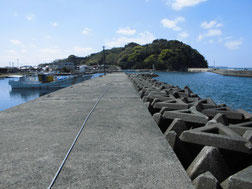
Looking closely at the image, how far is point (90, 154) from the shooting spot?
10.1ft

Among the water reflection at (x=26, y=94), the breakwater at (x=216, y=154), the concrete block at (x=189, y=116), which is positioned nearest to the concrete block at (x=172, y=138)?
the breakwater at (x=216, y=154)

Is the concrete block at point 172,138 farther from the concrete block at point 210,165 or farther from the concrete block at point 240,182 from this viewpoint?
the concrete block at point 240,182

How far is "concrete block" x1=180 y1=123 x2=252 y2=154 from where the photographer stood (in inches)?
115

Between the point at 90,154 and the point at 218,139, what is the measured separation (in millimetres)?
1903

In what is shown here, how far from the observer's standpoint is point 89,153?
3.12 meters

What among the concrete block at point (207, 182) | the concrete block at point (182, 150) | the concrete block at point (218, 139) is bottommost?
the concrete block at point (182, 150)

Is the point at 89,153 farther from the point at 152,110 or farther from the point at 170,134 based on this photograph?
the point at 152,110

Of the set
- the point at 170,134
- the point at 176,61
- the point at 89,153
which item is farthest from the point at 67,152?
the point at 176,61

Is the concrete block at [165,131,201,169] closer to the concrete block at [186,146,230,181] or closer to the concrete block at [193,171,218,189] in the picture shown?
the concrete block at [186,146,230,181]

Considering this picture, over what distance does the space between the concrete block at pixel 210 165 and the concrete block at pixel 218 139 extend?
0.34 metres

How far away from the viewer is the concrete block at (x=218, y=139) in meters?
2.91

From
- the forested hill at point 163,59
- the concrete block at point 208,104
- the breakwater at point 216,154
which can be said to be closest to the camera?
the breakwater at point 216,154

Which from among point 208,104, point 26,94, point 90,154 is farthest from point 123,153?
point 26,94

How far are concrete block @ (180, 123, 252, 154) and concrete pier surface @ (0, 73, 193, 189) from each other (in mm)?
413
